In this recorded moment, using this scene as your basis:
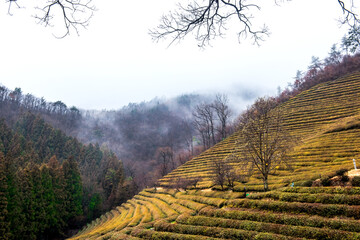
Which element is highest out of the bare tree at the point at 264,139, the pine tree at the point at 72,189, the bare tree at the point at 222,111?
the bare tree at the point at 222,111

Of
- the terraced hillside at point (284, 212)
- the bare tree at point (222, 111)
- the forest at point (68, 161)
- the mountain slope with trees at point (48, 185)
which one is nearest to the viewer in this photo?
the terraced hillside at point (284, 212)

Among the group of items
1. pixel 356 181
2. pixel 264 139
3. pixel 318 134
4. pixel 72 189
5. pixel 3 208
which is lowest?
pixel 72 189

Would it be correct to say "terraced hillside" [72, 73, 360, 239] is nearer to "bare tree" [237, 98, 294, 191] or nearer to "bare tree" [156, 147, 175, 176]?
"bare tree" [237, 98, 294, 191]

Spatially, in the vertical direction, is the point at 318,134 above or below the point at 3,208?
above

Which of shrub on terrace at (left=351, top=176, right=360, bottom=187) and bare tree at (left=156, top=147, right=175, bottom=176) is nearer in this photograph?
shrub on terrace at (left=351, top=176, right=360, bottom=187)

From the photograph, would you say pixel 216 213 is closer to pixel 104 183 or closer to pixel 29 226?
pixel 29 226

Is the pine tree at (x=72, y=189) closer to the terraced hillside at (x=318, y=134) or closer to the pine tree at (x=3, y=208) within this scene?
the pine tree at (x=3, y=208)

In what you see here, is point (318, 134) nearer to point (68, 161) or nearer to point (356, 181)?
point (356, 181)

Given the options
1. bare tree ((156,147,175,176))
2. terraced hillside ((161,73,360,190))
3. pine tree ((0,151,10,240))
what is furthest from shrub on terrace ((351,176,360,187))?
bare tree ((156,147,175,176))

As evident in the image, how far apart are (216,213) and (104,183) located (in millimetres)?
56931

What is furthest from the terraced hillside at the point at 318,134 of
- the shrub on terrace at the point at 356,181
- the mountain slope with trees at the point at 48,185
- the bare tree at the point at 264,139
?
the mountain slope with trees at the point at 48,185

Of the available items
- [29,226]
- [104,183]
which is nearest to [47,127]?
[104,183]

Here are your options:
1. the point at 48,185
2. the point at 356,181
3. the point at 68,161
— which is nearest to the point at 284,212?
the point at 356,181

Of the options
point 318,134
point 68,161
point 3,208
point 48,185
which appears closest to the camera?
point 3,208
